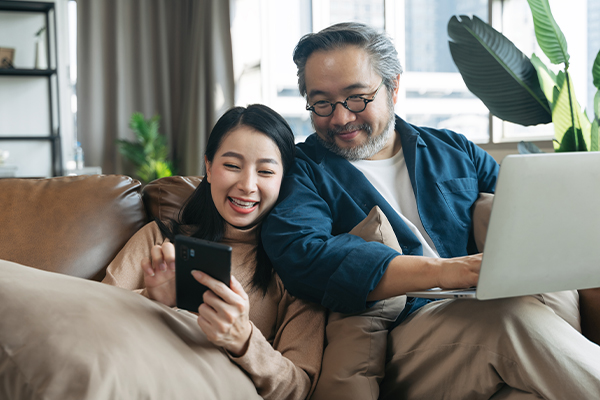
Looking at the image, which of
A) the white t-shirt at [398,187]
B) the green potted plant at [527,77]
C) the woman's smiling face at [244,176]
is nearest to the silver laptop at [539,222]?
the white t-shirt at [398,187]

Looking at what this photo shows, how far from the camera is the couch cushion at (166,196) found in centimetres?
159

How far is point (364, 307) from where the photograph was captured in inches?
42.7

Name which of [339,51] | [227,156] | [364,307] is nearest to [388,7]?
[339,51]

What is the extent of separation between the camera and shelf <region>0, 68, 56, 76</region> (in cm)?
401

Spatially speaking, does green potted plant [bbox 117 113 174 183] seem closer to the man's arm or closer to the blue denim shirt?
the blue denim shirt

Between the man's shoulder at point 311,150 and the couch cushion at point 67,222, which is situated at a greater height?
the man's shoulder at point 311,150

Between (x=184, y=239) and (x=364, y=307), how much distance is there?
17.6 inches

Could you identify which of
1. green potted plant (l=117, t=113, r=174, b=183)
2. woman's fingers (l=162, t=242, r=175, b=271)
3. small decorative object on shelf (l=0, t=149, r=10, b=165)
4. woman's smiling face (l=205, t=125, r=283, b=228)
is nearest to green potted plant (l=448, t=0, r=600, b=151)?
woman's smiling face (l=205, t=125, r=283, b=228)

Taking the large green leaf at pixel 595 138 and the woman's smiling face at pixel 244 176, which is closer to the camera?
the woman's smiling face at pixel 244 176

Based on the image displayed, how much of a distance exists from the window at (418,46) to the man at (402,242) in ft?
5.51

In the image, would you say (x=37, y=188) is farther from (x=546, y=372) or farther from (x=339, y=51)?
(x=546, y=372)

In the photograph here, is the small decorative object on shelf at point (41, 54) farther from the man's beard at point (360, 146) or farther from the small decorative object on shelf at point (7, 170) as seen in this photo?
the man's beard at point (360, 146)

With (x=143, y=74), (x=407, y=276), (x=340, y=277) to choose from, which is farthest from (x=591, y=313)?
(x=143, y=74)

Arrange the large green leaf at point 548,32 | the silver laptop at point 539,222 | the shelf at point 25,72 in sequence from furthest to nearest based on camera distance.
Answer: the shelf at point 25,72
the large green leaf at point 548,32
the silver laptop at point 539,222
